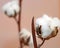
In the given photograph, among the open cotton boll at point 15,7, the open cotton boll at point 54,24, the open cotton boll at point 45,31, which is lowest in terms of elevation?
the open cotton boll at point 45,31

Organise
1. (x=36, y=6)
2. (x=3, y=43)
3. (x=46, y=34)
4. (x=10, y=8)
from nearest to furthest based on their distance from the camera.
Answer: (x=46, y=34)
(x=10, y=8)
(x=3, y=43)
(x=36, y=6)

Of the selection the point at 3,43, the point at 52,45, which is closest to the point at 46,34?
the point at 3,43

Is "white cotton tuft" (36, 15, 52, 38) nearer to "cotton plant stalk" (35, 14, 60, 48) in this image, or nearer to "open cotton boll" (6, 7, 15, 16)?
"cotton plant stalk" (35, 14, 60, 48)

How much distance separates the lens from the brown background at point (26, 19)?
0.94 metres

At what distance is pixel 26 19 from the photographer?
3.30ft

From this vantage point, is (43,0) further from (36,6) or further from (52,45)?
(52,45)

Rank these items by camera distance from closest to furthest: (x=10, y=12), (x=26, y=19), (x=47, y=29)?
(x=47, y=29) < (x=10, y=12) < (x=26, y=19)

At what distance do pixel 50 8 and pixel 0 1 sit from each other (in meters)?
0.35

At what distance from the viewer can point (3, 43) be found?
3.04 feet

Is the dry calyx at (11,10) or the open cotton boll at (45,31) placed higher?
the dry calyx at (11,10)

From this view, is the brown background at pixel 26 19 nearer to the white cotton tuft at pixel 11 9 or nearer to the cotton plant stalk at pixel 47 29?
the white cotton tuft at pixel 11 9

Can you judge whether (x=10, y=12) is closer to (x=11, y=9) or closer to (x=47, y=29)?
(x=11, y=9)

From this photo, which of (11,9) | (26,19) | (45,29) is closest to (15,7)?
(11,9)

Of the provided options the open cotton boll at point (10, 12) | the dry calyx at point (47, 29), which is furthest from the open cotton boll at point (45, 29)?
the open cotton boll at point (10, 12)
